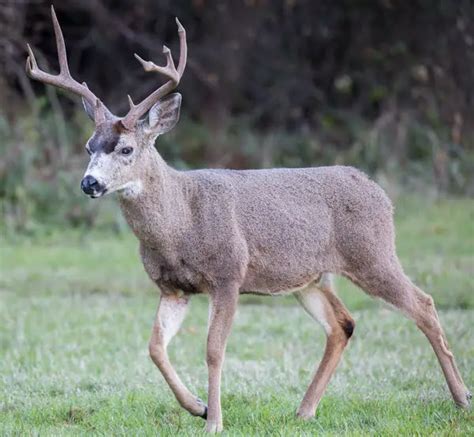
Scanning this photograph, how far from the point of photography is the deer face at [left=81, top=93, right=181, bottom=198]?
6.73 metres

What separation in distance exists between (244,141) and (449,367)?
1373 centimetres

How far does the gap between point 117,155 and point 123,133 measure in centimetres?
16

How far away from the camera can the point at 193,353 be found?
9.58 meters

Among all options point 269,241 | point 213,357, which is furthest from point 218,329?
point 269,241

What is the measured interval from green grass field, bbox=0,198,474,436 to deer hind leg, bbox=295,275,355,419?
0.24 meters

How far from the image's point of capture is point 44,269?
13.7m

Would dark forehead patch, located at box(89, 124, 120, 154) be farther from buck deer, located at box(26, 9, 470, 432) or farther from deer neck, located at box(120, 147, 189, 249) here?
deer neck, located at box(120, 147, 189, 249)

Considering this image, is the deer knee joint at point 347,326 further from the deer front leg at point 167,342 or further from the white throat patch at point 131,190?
the white throat patch at point 131,190

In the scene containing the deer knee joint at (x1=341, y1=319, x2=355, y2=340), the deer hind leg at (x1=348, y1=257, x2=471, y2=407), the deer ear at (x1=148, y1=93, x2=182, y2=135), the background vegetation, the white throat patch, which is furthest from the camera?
the background vegetation

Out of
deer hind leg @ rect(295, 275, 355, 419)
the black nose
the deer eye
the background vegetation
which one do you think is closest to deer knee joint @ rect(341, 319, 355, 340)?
deer hind leg @ rect(295, 275, 355, 419)

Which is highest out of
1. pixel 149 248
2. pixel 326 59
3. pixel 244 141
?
pixel 149 248

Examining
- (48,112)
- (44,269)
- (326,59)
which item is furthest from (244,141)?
(44,269)

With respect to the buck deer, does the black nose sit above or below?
above

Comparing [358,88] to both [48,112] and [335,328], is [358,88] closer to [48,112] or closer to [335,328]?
[48,112]
